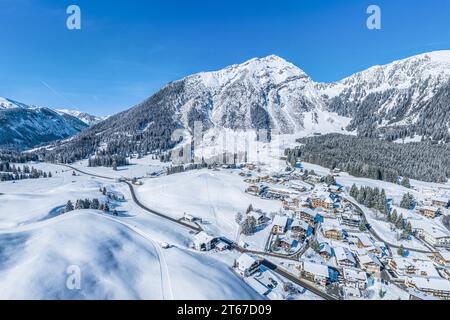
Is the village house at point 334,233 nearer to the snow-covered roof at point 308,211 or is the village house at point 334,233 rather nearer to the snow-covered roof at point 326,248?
the snow-covered roof at point 326,248

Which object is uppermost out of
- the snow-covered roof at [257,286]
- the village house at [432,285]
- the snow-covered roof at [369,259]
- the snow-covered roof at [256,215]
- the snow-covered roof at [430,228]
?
the snow-covered roof at [256,215]

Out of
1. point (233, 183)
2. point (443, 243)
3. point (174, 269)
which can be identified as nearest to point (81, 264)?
point (174, 269)

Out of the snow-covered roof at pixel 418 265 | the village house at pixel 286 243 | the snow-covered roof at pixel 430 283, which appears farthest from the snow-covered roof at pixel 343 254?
the snow-covered roof at pixel 430 283

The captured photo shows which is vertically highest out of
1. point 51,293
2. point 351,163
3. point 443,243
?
point 351,163

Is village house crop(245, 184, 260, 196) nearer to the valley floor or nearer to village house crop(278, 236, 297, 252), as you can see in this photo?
the valley floor

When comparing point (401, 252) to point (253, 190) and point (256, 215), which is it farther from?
point (253, 190)
